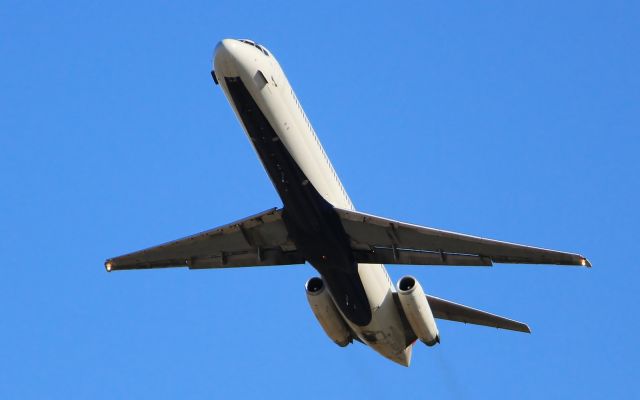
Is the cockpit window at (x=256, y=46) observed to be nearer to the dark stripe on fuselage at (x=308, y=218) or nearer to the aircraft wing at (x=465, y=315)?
the dark stripe on fuselage at (x=308, y=218)

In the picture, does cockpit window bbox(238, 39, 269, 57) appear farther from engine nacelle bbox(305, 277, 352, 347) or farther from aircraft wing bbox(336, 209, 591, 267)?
engine nacelle bbox(305, 277, 352, 347)

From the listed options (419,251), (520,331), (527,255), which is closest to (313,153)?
(419,251)

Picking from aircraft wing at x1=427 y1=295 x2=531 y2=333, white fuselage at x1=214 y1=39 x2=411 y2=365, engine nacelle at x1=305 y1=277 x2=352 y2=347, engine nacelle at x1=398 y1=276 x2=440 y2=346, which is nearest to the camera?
white fuselage at x1=214 y1=39 x2=411 y2=365

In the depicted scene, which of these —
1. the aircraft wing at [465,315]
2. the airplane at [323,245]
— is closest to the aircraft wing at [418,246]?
the airplane at [323,245]

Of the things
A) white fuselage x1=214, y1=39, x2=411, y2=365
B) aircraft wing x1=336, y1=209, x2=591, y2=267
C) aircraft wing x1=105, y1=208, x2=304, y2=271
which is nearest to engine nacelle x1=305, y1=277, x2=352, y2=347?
white fuselage x1=214, y1=39, x2=411, y2=365

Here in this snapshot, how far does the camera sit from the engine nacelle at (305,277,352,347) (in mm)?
40844

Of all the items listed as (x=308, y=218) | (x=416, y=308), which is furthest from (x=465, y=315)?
(x=308, y=218)

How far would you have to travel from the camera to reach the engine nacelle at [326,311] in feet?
134

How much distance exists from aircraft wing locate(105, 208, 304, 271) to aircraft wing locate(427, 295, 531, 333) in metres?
5.64

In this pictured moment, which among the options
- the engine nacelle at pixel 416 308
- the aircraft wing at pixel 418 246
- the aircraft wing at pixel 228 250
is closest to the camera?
the aircraft wing at pixel 418 246

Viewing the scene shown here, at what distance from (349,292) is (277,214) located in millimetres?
3533

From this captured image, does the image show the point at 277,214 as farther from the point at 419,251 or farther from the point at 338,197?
the point at 419,251

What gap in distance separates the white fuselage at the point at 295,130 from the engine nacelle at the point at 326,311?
436 millimetres

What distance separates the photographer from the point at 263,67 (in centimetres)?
3722
